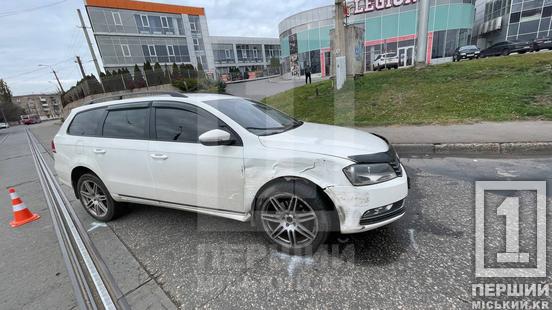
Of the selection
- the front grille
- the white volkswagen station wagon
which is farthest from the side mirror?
the front grille

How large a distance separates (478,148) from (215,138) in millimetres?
5381

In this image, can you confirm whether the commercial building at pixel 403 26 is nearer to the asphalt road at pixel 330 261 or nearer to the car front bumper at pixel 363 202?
the asphalt road at pixel 330 261

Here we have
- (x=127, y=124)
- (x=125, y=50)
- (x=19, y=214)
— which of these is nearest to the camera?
(x=127, y=124)

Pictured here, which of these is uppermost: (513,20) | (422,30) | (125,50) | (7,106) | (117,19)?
(117,19)

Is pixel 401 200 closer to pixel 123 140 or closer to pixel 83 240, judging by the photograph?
pixel 123 140

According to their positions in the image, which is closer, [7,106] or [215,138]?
[215,138]

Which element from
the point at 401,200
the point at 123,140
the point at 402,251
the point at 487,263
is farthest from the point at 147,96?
the point at 487,263

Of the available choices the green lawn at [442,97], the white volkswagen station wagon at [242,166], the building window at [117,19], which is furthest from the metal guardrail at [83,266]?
the building window at [117,19]

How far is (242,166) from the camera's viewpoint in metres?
2.62

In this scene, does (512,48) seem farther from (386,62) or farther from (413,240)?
(413,240)

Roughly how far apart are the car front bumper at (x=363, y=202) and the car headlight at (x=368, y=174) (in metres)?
0.04

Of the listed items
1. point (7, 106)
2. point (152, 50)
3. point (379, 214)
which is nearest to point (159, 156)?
point (379, 214)

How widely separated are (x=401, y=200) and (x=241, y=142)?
171 centimetres

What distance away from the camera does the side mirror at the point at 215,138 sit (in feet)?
8.45
